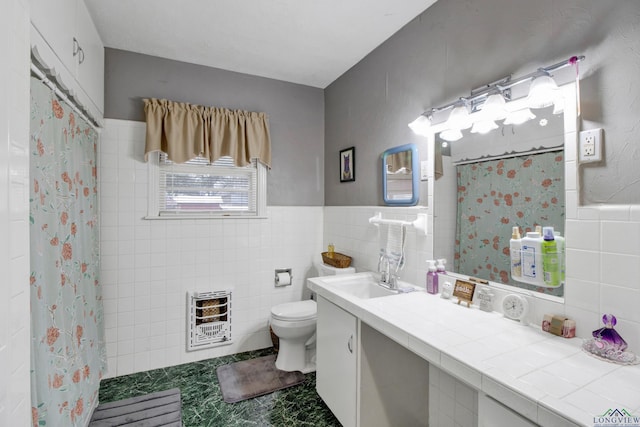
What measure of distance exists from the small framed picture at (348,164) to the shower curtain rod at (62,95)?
1.90 meters

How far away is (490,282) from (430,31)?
152 centimetres

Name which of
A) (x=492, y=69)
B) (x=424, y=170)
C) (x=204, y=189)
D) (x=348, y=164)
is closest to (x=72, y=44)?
(x=204, y=189)

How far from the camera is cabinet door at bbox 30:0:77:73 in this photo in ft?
4.00

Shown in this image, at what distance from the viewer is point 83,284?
179cm

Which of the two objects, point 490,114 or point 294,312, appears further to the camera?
point 294,312

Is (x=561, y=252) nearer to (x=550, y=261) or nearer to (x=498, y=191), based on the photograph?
(x=550, y=261)

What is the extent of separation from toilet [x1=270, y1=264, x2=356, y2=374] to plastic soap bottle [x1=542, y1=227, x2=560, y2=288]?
56.4 inches

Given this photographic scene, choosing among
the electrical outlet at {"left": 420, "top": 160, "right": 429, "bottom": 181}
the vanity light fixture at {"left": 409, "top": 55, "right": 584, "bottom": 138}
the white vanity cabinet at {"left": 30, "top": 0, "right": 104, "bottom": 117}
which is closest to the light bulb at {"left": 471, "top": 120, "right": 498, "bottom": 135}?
the vanity light fixture at {"left": 409, "top": 55, "right": 584, "bottom": 138}

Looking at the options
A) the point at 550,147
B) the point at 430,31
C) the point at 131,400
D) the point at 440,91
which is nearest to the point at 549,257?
the point at 550,147

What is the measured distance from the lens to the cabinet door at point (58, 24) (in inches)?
48.0

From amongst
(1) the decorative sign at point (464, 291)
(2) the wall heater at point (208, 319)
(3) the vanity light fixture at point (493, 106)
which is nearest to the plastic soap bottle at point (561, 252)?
(1) the decorative sign at point (464, 291)

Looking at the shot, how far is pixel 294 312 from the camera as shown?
2.41m

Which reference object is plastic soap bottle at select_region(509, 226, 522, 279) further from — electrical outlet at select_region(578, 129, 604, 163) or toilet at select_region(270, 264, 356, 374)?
toilet at select_region(270, 264, 356, 374)

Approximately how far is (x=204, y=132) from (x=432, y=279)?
209cm
